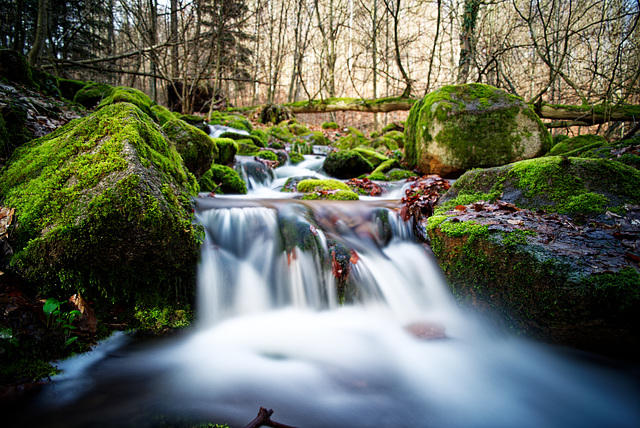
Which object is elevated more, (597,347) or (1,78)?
(1,78)

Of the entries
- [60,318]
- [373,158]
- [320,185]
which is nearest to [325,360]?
[60,318]

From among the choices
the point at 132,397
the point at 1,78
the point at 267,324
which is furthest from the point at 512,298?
the point at 1,78

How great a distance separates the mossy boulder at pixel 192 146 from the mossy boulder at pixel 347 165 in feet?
13.7

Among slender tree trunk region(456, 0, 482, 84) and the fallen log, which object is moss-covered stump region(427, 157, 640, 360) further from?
slender tree trunk region(456, 0, 482, 84)

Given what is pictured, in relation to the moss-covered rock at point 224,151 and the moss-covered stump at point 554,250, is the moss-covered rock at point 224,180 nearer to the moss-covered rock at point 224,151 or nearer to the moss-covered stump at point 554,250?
the moss-covered rock at point 224,151

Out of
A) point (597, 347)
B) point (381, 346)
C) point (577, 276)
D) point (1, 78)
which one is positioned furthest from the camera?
point (1, 78)

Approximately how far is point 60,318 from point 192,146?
3.51 meters

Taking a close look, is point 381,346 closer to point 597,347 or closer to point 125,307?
point 597,347

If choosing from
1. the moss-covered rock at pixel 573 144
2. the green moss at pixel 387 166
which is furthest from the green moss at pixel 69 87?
the moss-covered rock at pixel 573 144

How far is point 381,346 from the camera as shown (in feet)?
8.24

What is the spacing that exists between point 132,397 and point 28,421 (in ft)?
1.51

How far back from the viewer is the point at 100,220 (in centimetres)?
210

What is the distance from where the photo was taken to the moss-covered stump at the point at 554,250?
1.93m

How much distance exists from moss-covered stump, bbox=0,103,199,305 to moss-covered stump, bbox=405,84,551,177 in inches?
233
